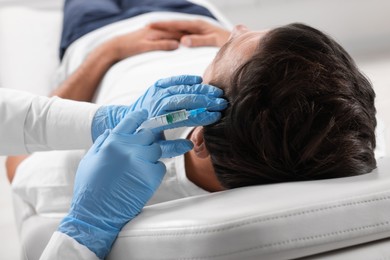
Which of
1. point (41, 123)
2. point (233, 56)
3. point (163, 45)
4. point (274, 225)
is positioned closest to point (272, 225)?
point (274, 225)

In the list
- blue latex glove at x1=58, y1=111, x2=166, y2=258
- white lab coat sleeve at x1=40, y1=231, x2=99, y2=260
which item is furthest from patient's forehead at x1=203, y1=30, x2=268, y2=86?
white lab coat sleeve at x1=40, y1=231, x2=99, y2=260

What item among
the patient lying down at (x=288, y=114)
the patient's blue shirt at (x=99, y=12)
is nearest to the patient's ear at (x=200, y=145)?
the patient lying down at (x=288, y=114)

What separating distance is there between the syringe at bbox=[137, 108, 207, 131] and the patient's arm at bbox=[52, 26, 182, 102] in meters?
0.99

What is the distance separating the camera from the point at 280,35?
151 centimetres

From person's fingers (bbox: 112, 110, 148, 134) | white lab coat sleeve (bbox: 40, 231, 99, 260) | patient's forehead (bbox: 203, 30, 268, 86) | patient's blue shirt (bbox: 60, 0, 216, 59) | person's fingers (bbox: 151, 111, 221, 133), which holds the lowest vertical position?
patient's blue shirt (bbox: 60, 0, 216, 59)

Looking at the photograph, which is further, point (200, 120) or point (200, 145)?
point (200, 145)

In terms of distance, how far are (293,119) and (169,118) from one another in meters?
0.24

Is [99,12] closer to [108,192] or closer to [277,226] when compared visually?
[108,192]

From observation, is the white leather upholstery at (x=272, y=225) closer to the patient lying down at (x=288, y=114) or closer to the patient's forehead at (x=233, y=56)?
the patient lying down at (x=288, y=114)

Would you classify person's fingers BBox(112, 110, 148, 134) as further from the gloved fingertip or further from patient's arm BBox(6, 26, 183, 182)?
patient's arm BBox(6, 26, 183, 182)

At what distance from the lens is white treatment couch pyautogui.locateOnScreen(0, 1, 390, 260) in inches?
45.2

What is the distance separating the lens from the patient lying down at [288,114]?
1390mm

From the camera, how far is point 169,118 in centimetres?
141

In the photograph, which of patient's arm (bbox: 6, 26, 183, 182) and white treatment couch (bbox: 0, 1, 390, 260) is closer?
white treatment couch (bbox: 0, 1, 390, 260)
